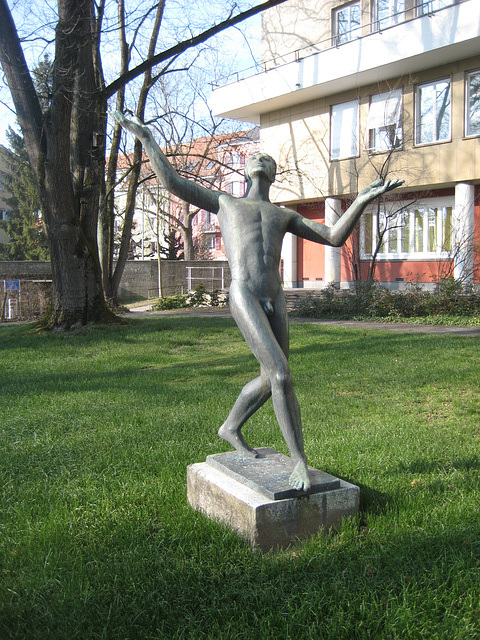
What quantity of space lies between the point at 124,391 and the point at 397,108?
16838mm

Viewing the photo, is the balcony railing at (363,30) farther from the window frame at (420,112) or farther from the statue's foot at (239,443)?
the statue's foot at (239,443)

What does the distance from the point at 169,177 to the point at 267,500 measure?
6.96 ft

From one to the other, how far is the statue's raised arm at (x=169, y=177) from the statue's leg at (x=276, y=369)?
A: 701mm

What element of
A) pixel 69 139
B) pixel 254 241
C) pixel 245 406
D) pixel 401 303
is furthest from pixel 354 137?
pixel 245 406

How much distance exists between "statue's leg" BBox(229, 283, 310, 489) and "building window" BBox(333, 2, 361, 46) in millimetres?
20988

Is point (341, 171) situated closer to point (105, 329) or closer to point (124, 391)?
point (105, 329)

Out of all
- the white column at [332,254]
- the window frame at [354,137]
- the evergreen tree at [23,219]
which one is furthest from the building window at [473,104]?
the evergreen tree at [23,219]

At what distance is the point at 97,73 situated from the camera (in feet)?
50.4

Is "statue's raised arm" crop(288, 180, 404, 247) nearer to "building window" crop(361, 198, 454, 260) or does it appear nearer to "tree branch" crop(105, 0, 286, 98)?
"tree branch" crop(105, 0, 286, 98)

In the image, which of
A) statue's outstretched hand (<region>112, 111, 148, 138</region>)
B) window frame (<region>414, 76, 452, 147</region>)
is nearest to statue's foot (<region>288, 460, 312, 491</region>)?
statue's outstretched hand (<region>112, 111, 148, 138</region>)

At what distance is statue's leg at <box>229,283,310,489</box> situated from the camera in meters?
3.56

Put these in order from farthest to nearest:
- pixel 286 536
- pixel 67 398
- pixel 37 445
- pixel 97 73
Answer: pixel 97 73, pixel 67 398, pixel 37 445, pixel 286 536

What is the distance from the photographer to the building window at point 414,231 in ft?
68.4

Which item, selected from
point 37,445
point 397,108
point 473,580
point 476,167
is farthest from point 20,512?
point 397,108
